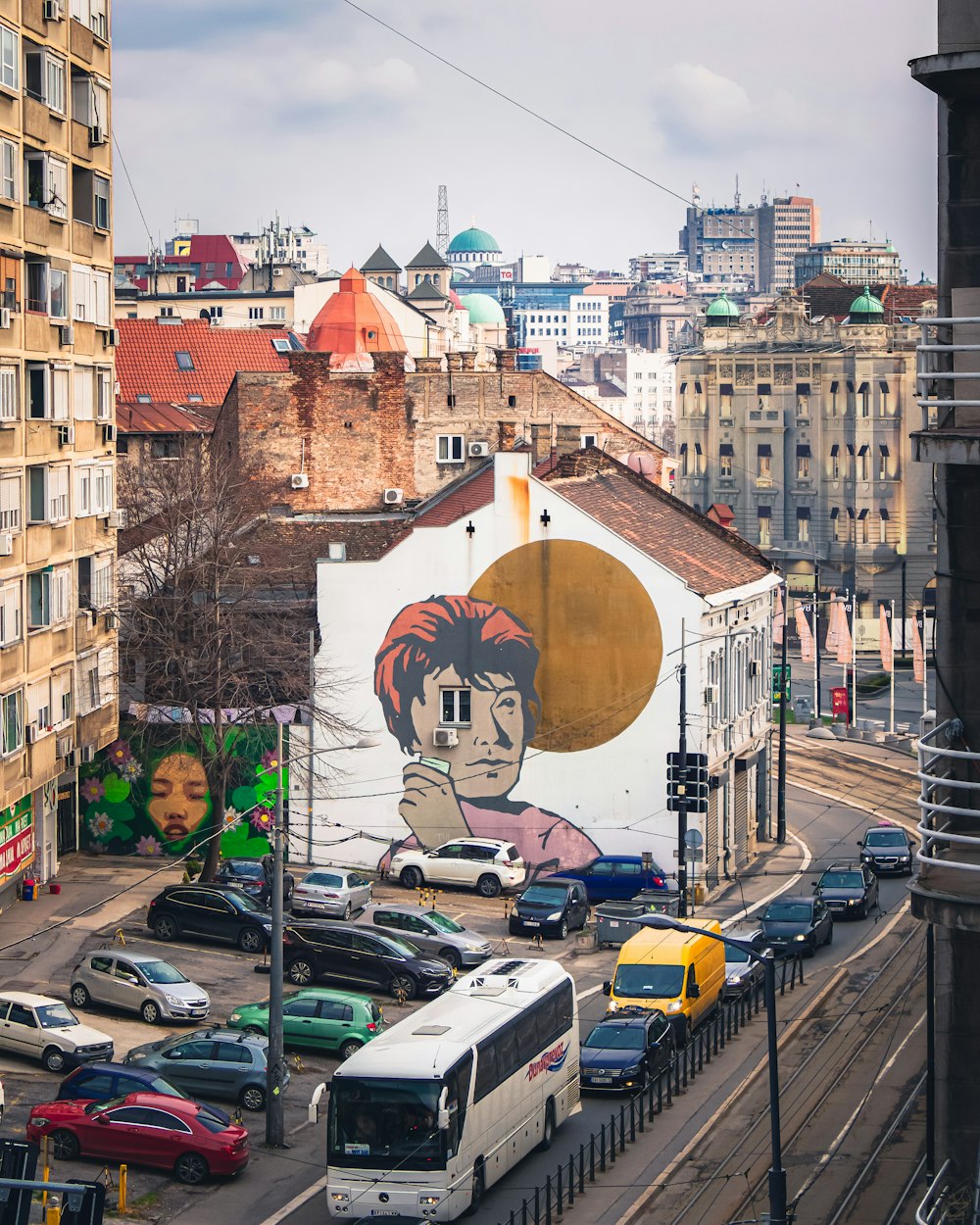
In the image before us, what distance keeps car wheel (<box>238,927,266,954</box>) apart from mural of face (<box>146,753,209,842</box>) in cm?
1106

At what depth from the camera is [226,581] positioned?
60.9 metres

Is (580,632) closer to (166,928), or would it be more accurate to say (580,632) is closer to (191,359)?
(166,928)

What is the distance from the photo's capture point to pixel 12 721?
44781mm

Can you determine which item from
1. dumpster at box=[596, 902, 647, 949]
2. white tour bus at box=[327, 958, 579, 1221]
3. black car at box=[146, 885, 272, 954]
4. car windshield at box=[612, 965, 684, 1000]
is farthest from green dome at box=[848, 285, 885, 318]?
white tour bus at box=[327, 958, 579, 1221]

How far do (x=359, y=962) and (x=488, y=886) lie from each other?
12136 millimetres

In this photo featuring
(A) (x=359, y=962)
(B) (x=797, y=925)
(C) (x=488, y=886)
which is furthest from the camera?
(C) (x=488, y=886)

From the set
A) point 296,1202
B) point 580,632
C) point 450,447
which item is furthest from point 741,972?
point 450,447

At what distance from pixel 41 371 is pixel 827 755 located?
51071 mm

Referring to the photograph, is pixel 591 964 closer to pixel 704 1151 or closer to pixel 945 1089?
pixel 704 1151

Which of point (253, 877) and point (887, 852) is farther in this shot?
point (887, 852)

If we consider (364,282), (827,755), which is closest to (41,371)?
(827,755)

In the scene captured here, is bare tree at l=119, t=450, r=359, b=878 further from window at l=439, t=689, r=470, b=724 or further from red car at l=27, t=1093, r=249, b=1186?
red car at l=27, t=1093, r=249, b=1186

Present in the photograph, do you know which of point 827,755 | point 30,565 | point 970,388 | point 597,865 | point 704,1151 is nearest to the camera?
point 970,388

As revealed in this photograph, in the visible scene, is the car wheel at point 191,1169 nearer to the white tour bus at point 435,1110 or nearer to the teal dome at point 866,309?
the white tour bus at point 435,1110
